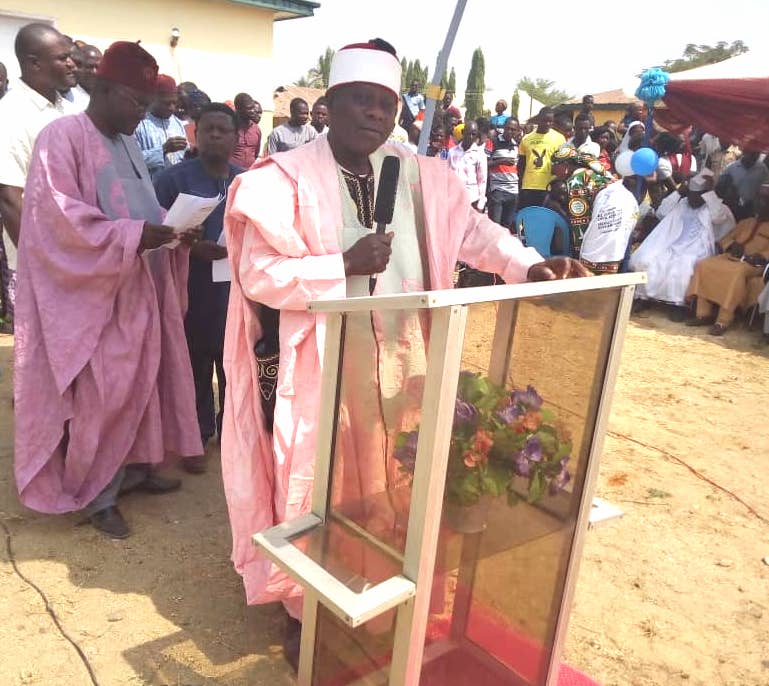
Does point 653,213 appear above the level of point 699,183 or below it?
below

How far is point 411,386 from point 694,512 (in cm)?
269

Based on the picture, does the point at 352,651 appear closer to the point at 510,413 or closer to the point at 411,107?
the point at 510,413

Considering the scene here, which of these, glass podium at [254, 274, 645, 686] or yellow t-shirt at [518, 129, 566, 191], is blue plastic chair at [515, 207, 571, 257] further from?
glass podium at [254, 274, 645, 686]

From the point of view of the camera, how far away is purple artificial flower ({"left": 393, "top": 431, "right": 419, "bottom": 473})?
5.08ft

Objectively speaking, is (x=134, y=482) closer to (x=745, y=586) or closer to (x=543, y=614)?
(x=543, y=614)

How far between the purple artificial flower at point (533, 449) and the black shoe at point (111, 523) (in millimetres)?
2043

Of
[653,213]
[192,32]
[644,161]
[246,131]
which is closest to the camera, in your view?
[246,131]

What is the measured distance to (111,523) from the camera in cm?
303

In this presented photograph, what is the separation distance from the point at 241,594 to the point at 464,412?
160 centimetres

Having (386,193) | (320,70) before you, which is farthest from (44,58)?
(320,70)

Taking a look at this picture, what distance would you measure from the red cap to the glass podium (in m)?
1.66

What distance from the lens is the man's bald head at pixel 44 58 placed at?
3412 mm

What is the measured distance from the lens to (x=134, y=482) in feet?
11.0

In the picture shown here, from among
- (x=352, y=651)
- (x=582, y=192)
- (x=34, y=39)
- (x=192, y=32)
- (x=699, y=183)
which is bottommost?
(x=352, y=651)
